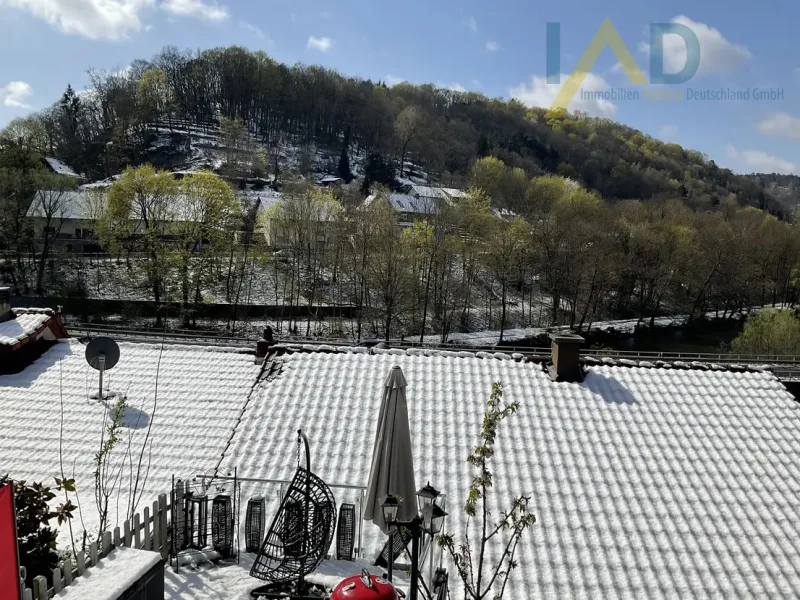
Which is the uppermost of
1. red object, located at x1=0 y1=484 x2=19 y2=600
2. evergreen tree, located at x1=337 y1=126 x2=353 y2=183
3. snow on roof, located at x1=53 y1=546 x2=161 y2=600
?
evergreen tree, located at x1=337 y1=126 x2=353 y2=183

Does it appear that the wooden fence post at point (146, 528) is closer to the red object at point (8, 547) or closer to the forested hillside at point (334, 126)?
the red object at point (8, 547)

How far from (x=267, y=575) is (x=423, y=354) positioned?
7.25m

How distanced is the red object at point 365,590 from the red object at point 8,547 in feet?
5.87

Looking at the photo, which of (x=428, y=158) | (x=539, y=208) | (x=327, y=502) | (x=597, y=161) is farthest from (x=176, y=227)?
(x=597, y=161)

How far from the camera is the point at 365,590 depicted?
11.8 feet

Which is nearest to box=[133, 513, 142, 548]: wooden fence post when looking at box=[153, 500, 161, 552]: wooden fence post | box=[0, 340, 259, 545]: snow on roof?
box=[153, 500, 161, 552]: wooden fence post

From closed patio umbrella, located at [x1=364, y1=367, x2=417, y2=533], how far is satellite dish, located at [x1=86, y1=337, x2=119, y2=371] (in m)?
6.75

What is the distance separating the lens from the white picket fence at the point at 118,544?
11.0 ft

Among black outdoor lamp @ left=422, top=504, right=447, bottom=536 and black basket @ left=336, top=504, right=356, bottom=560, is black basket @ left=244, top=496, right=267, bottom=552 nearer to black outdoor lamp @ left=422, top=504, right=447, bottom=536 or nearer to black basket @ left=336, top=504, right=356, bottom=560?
black basket @ left=336, top=504, right=356, bottom=560

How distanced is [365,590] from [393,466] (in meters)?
2.17

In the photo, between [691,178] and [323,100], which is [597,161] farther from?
[323,100]

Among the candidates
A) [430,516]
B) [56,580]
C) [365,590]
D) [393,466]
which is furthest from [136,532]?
[430,516]

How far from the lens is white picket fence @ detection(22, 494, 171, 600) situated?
3.34 meters

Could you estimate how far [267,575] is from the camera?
4.68 m
